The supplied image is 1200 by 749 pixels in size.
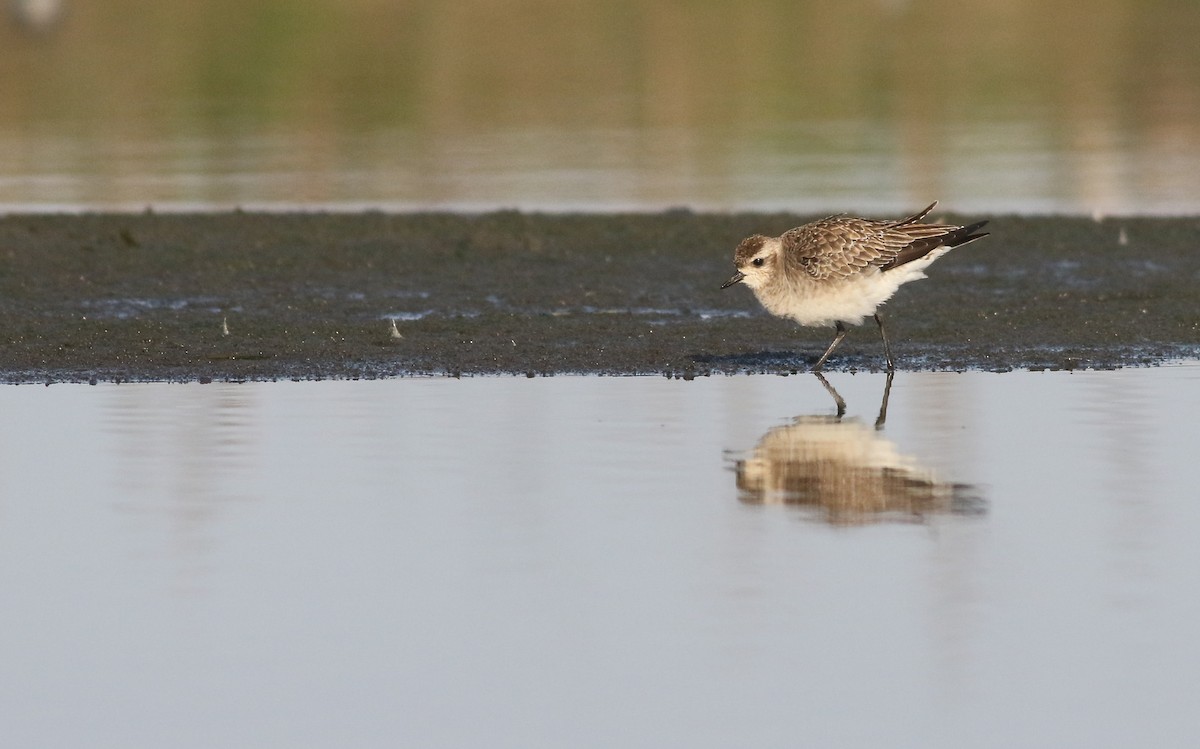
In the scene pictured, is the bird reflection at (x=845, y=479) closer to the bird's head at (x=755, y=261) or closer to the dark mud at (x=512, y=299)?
the bird's head at (x=755, y=261)

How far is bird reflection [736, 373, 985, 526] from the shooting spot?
420 inches

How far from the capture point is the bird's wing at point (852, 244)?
15.3m

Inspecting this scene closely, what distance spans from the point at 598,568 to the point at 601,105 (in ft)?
93.4

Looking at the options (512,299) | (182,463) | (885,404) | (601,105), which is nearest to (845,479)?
(885,404)

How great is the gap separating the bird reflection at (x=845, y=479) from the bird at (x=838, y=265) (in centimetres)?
233

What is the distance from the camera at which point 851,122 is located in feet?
114

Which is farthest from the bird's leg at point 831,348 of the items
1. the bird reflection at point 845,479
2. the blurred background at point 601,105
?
the blurred background at point 601,105

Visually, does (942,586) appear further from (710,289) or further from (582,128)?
(582,128)

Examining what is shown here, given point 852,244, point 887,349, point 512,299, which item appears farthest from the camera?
point 512,299

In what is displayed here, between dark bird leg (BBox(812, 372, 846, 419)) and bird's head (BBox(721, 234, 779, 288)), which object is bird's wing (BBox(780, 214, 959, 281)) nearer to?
bird's head (BBox(721, 234, 779, 288))

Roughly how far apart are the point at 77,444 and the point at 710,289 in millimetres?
7730

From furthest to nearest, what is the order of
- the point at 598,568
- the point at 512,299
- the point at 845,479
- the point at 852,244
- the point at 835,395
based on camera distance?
the point at 512,299 → the point at 852,244 → the point at 835,395 → the point at 845,479 → the point at 598,568

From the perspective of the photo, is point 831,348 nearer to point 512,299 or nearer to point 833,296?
point 833,296

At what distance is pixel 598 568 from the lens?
373 inches
